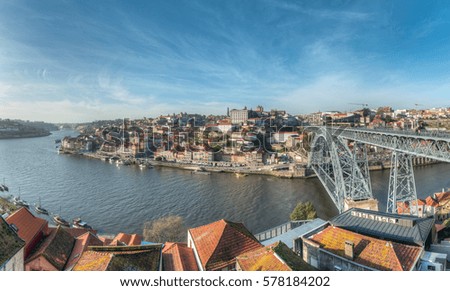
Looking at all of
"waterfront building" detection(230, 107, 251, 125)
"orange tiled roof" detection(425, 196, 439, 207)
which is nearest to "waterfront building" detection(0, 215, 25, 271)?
"orange tiled roof" detection(425, 196, 439, 207)

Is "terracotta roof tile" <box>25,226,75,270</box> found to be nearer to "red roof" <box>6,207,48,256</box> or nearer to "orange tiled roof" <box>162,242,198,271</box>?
"red roof" <box>6,207,48,256</box>

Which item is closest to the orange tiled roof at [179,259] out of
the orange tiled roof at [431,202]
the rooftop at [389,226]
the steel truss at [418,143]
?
the rooftop at [389,226]

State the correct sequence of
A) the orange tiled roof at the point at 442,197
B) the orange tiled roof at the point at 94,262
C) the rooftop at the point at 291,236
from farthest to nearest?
the orange tiled roof at the point at 442,197, the rooftop at the point at 291,236, the orange tiled roof at the point at 94,262

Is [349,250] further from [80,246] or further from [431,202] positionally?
[431,202]

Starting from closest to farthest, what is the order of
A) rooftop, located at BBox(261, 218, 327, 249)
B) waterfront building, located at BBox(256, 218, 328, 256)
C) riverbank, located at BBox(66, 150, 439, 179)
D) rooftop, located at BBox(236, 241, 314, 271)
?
rooftop, located at BBox(236, 241, 314, 271) < waterfront building, located at BBox(256, 218, 328, 256) < rooftop, located at BBox(261, 218, 327, 249) < riverbank, located at BBox(66, 150, 439, 179)

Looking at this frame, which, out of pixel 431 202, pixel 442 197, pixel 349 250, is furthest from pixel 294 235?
pixel 442 197

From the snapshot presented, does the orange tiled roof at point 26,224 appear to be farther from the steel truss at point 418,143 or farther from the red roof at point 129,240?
the steel truss at point 418,143
